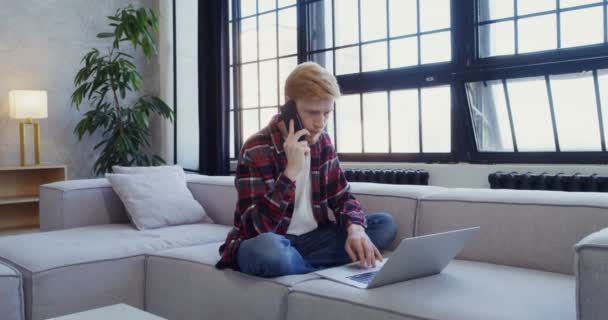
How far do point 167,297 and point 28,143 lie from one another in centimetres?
291

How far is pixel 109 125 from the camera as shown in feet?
14.9

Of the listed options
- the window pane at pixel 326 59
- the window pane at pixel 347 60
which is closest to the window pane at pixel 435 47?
the window pane at pixel 347 60

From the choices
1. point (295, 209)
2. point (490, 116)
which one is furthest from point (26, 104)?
point (490, 116)

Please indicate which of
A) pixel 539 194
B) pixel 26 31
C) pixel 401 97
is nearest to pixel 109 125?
pixel 26 31

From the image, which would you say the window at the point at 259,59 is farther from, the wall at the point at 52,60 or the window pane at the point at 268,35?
the wall at the point at 52,60

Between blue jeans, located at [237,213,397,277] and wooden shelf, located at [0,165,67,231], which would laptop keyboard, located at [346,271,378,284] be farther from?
wooden shelf, located at [0,165,67,231]

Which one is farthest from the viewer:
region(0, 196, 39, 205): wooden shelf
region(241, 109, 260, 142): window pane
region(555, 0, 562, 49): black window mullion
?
region(241, 109, 260, 142): window pane

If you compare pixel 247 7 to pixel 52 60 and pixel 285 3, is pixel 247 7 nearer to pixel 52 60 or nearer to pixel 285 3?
pixel 285 3

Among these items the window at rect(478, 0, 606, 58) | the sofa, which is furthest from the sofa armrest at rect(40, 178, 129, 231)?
the window at rect(478, 0, 606, 58)

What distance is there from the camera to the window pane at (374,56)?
3.75 metres

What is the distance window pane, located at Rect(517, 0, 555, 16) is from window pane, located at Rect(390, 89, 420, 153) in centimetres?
79

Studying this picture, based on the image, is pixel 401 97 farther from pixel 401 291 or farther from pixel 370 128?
pixel 401 291

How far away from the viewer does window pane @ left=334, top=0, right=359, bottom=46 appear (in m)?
3.93

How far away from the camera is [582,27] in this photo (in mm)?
2914
